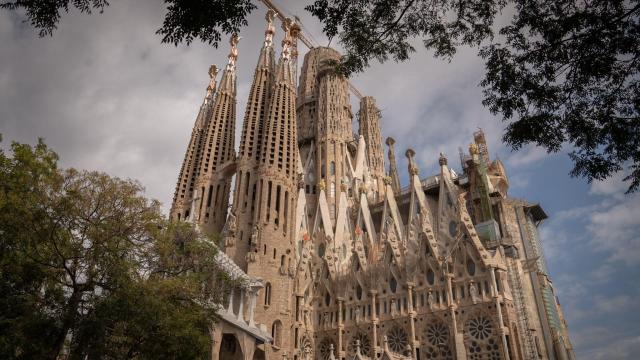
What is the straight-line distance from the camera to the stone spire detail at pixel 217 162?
3178 cm

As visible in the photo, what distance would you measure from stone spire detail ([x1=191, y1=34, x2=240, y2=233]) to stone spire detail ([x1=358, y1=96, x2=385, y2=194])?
1349 cm

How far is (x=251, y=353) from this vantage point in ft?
71.2

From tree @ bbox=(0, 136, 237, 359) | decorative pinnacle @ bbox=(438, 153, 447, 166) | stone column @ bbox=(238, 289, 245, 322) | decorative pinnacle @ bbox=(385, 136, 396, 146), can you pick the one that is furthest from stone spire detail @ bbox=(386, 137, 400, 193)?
tree @ bbox=(0, 136, 237, 359)

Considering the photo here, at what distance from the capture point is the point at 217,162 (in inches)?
1357

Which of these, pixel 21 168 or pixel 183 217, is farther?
pixel 183 217

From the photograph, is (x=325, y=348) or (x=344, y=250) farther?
(x=344, y=250)

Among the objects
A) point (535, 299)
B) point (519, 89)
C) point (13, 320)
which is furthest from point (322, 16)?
point (535, 299)

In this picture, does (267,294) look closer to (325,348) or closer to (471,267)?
(325,348)

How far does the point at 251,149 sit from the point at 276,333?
1231 cm

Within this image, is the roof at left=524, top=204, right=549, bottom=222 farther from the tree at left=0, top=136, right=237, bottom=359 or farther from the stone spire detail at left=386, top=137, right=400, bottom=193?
the tree at left=0, top=136, right=237, bottom=359

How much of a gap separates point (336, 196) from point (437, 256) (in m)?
12.3

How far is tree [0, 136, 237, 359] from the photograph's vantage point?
11484 millimetres

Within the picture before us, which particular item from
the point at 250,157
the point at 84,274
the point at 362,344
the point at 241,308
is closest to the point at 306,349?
the point at 362,344

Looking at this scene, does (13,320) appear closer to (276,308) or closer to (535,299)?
(276,308)
